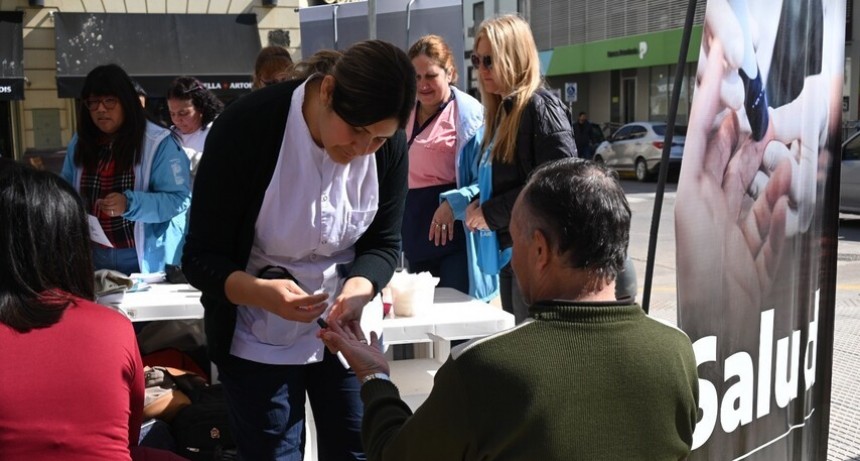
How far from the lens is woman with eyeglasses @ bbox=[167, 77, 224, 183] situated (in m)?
5.95

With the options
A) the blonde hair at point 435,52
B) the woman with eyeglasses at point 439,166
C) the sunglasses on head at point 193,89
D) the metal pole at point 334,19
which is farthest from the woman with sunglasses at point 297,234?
the metal pole at point 334,19

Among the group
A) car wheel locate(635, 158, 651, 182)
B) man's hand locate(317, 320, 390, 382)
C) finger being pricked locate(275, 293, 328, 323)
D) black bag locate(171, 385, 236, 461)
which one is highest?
finger being pricked locate(275, 293, 328, 323)

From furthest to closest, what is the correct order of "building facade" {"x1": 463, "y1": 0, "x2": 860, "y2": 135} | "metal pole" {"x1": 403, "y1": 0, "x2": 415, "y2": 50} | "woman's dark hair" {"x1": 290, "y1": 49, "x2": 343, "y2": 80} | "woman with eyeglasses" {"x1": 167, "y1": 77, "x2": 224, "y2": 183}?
"building facade" {"x1": 463, "y1": 0, "x2": 860, "y2": 135} < "metal pole" {"x1": 403, "y1": 0, "x2": 415, "y2": 50} < "woman with eyeglasses" {"x1": 167, "y1": 77, "x2": 224, "y2": 183} < "woman's dark hair" {"x1": 290, "y1": 49, "x2": 343, "y2": 80}

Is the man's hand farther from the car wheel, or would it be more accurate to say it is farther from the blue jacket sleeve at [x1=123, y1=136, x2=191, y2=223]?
the car wheel

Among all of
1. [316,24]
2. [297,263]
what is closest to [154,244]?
[297,263]

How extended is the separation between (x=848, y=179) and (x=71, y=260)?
12.4 m

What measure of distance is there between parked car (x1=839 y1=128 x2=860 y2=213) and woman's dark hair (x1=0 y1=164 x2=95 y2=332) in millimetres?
12160

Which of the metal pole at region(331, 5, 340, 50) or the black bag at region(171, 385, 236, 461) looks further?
the metal pole at region(331, 5, 340, 50)

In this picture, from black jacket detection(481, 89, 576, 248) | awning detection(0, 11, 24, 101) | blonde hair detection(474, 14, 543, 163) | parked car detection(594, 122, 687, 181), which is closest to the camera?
black jacket detection(481, 89, 576, 248)

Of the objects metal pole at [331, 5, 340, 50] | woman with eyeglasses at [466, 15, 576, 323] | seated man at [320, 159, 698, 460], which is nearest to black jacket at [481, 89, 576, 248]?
woman with eyeglasses at [466, 15, 576, 323]

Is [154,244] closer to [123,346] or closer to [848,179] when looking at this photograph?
[123,346]

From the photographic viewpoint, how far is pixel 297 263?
244cm

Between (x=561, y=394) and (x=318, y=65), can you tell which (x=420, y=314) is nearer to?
(x=318, y=65)

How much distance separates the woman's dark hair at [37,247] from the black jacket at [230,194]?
1.13ft
